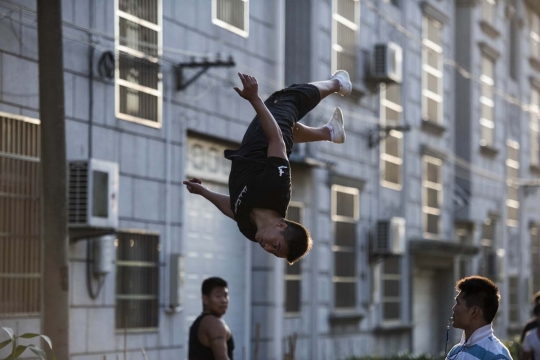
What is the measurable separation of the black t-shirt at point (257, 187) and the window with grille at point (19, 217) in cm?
486

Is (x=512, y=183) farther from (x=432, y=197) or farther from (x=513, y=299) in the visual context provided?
(x=432, y=197)

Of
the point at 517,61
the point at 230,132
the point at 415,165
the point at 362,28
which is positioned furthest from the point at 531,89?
the point at 230,132

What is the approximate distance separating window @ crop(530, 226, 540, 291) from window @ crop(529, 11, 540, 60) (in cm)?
521


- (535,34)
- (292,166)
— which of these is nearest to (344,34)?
(292,166)

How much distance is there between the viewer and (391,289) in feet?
74.1

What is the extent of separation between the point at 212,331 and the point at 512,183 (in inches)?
896

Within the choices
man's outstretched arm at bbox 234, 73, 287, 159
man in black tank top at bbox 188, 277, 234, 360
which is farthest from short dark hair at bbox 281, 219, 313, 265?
man in black tank top at bbox 188, 277, 234, 360

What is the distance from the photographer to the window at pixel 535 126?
109 feet

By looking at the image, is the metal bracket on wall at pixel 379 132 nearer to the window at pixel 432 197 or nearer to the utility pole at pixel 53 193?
the window at pixel 432 197

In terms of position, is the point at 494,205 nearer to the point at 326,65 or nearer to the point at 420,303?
the point at 420,303

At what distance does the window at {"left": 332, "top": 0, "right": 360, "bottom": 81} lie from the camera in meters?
19.9

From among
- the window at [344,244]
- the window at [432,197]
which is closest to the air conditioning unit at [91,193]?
the window at [344,244]

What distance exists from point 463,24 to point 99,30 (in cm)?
1589

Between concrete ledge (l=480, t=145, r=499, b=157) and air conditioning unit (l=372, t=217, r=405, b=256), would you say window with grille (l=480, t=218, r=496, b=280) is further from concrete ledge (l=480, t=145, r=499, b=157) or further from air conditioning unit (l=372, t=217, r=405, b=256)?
air conditioning unit (l=372, t=217, r=405, b=256)
